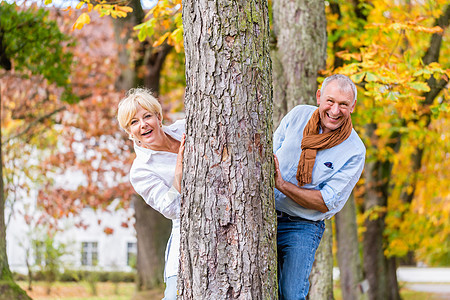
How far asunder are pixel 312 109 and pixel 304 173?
0.53 m

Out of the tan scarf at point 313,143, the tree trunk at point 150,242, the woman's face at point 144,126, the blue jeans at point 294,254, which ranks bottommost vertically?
the tree trunk at point 150,242

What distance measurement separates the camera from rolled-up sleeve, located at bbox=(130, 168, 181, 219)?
355 centimetres

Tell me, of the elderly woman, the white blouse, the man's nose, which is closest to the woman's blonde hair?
the elderly woman

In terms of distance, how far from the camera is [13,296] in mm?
6445

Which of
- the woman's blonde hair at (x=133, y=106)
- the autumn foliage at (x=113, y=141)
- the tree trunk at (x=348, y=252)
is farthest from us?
the autumn foliage at (x=113, y=141)

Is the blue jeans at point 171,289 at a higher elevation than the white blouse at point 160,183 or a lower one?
lower

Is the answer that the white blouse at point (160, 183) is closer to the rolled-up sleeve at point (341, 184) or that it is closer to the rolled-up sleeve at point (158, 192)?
the rolled-up sleeve at point (158, 192)

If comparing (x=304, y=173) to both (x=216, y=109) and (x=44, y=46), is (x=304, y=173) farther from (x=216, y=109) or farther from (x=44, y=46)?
(x=44, y=46)

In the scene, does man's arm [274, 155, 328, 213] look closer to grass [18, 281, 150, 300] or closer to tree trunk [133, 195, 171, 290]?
tree trunk [133, 195, 171, 290]

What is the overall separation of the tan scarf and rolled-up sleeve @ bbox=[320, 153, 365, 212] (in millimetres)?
128

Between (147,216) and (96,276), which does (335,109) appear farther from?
(96,276)

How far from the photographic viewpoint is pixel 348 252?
8852 millimetres

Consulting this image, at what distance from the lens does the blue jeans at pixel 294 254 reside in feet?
11.6

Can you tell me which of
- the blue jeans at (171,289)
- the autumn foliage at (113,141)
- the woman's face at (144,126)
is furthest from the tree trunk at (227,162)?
the autumn foliage at (113,141)
